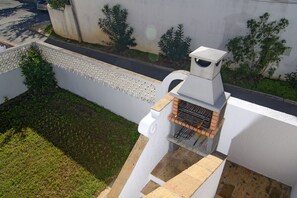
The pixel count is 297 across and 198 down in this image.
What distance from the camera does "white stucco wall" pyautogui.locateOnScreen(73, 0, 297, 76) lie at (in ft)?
37.5

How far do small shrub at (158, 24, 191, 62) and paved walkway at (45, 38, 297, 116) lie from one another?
1.10 m

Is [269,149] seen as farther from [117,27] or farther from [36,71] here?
[117,27]

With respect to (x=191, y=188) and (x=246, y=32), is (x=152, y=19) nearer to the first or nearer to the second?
(x=246, y=32)

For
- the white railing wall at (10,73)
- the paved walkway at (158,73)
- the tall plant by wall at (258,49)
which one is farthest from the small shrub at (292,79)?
the white railing wall at (10,73)

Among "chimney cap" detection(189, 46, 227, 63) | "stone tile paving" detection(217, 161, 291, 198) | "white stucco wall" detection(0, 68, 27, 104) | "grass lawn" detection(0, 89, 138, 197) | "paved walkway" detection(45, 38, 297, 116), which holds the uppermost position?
"chimney cap" detection(189, 46, 227, 63)

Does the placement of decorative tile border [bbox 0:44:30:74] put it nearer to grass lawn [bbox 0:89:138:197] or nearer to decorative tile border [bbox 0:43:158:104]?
decorative tile border [bbox 0:43:158:104]

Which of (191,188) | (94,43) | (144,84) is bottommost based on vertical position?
(94,43)

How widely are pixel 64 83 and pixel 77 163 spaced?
536 centimetres

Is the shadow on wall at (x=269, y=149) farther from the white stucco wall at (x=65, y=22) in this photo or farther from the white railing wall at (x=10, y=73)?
the white stucco wall at (x=65, y=22)

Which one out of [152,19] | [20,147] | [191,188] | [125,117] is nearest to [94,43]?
[152,19]

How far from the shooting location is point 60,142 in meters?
9.25

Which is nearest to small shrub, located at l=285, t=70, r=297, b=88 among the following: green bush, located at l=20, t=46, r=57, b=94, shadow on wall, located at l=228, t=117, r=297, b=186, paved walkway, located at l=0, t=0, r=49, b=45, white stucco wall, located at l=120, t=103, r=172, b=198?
shadow on wall, located at l=228, t=117, r=297, b=186

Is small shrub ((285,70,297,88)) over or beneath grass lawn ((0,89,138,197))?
over

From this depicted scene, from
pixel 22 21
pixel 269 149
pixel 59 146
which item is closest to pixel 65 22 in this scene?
pixel 22 21
